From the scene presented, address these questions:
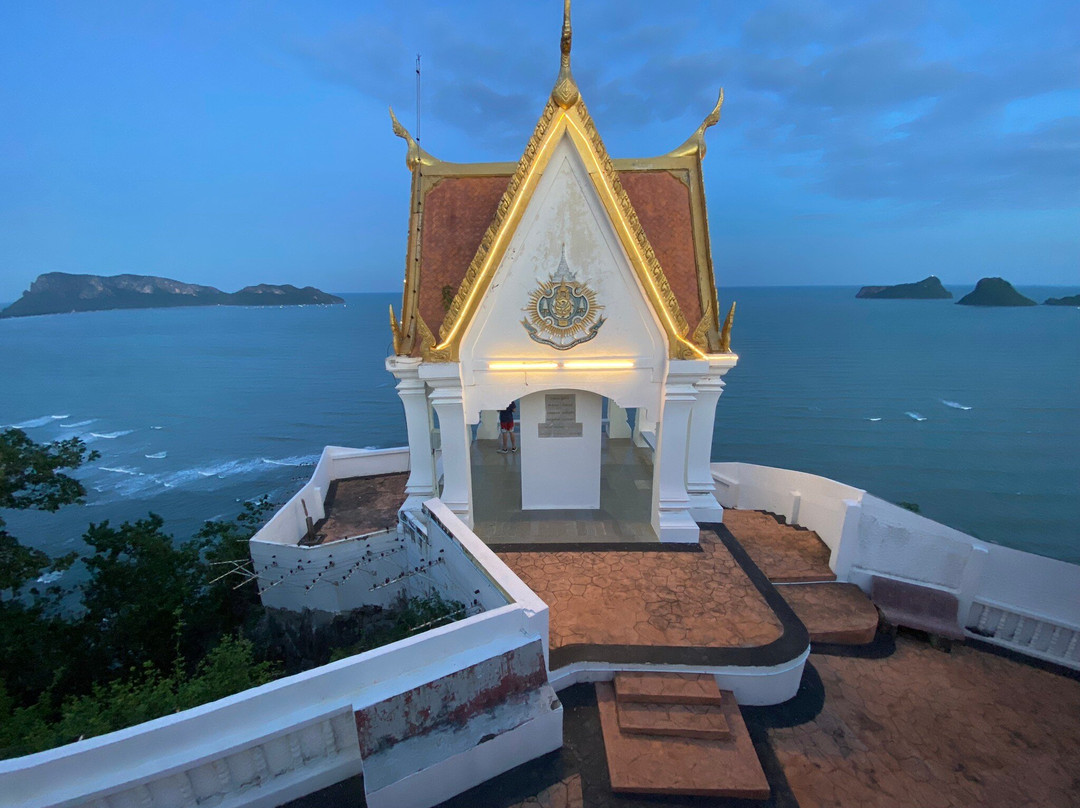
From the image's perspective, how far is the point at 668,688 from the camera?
20.7ft

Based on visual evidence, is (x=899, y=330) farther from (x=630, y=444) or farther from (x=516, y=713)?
(x=516, y=713)

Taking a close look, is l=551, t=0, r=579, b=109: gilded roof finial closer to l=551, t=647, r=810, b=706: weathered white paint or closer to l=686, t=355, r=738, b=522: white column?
l=686, t=355, r=738, b=522: white column

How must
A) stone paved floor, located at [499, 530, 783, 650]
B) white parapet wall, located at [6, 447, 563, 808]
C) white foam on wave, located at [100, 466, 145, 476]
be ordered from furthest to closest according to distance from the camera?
white foam on wave, located at [100, 466, 145, 476] < stone paved floor, located at [499, 530, 783, 650] < white parapet wall, located at [6, 447, 563, 808]

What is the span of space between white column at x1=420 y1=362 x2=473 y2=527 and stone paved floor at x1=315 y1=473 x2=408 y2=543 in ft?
10.3

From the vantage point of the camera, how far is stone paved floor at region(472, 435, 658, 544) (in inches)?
392

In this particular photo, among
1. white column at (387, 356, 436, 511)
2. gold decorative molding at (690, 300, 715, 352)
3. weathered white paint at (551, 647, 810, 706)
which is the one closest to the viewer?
weathered white paint at (551, 647, 810, 706)

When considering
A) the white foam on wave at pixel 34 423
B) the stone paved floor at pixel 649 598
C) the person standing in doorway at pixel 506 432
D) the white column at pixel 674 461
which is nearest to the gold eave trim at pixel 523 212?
the white column at pixel 674 461

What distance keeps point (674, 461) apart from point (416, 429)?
200 inches

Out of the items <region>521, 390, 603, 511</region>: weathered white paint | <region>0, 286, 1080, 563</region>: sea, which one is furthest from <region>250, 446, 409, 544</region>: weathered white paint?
<region>0, 286, 1080, 563</region>: sea

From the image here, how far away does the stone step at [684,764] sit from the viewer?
5.35 m

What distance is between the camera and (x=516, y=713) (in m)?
5.43

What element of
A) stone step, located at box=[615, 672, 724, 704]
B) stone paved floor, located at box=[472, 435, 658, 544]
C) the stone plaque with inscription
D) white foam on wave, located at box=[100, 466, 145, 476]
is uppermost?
the stone plaque with inscription

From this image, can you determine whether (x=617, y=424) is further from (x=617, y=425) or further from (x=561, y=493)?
(x=561, y=493)

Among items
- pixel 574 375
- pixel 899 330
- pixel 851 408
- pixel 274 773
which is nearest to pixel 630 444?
pixel 574 375
